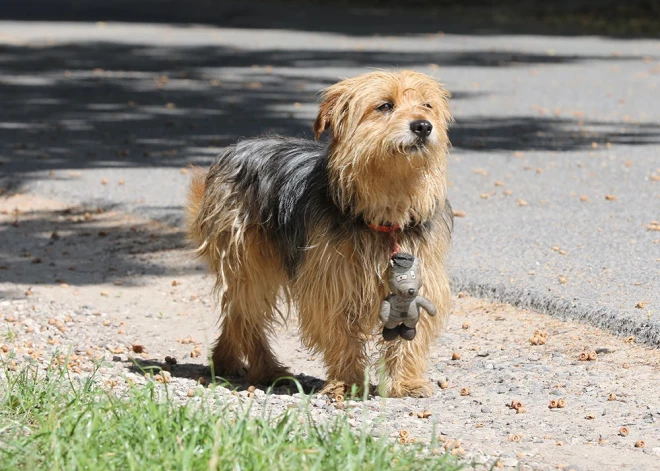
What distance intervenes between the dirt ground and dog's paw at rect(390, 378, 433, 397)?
65 millimetres

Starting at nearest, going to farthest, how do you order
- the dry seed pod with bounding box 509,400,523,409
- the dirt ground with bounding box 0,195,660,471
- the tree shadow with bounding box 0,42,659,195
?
the dirt ground with bounding box 0,195,660,471
the dry seed pod with bounding box 509,400,523,409
the tree shadow with bounding box 0,42,659,195

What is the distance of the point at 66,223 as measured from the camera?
9.01m

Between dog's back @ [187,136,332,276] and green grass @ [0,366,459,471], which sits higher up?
dog's back @ [187,136,332,276]

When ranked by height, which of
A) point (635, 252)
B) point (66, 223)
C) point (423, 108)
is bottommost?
point (66, 223)

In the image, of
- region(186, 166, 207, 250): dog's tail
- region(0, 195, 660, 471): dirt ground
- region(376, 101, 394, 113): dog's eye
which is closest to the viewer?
region(0, 195, 660, 471): dirt ground

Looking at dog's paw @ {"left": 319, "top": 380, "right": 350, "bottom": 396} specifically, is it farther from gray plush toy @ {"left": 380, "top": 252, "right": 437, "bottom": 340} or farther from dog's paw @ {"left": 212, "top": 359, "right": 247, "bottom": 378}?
dog's paw @ {"left": 212, "top": 359, "right": 247, "bottom": 378}

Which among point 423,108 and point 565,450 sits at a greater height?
point 423,108

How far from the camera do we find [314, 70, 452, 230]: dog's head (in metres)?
4.77

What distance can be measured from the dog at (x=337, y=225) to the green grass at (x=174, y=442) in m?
Result: 1.09

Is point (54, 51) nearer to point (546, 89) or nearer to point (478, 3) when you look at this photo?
Answer: point (546, 89)

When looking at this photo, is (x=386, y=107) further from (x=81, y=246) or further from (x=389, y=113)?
(x=81, y=246)

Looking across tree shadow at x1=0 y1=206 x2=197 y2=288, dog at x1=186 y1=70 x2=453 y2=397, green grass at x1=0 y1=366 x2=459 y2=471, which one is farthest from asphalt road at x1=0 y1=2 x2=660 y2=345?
green grass at x1=0 y1=366 x2=459 y2=471

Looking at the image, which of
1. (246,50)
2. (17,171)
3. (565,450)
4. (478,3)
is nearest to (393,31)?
(246,50)

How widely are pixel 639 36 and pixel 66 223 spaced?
13.7 m
